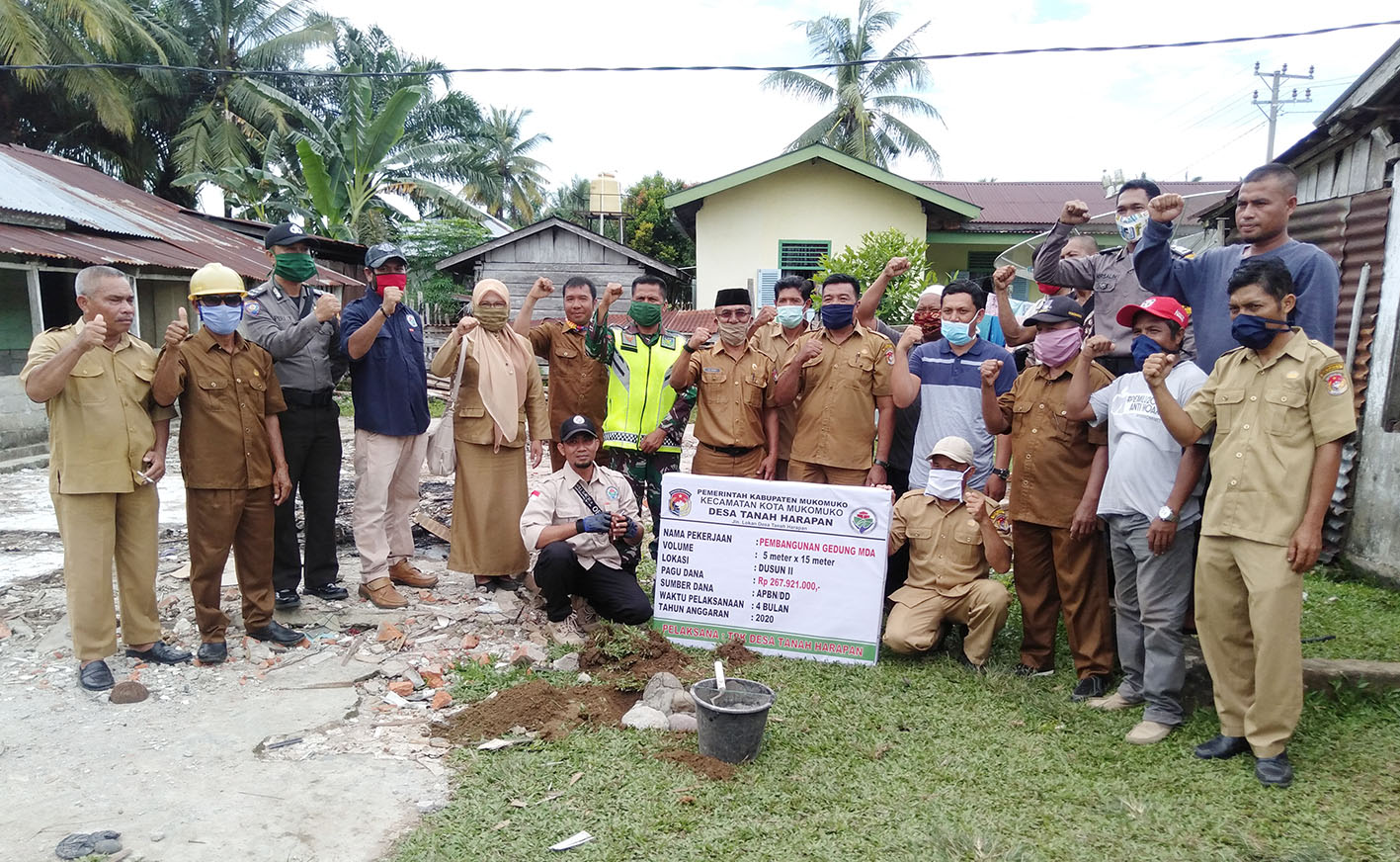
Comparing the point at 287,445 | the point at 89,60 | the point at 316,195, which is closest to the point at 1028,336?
the point at 287,445

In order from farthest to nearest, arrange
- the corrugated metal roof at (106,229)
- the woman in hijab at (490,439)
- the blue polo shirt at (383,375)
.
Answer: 1. the corrugated metal roof at (106,229)
2. the woman in hijab at (490,439)
3. the blue polo shirt at (383,375)

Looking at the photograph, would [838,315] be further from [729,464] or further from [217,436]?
[217,436]

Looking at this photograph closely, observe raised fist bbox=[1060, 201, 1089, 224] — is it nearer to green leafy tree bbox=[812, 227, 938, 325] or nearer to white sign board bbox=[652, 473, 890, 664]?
white sign board bbox=[652, 473, 890, 664]

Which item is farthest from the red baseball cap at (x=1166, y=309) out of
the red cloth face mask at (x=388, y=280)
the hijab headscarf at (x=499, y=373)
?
the red cloth face mask at (x=388, y=280)

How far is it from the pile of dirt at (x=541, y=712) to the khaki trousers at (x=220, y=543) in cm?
172

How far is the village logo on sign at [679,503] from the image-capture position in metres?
5.38

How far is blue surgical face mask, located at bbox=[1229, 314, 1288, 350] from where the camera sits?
3684 millimetres

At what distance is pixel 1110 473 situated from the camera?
171 inches

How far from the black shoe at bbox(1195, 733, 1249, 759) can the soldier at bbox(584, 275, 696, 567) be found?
3372 millimetres

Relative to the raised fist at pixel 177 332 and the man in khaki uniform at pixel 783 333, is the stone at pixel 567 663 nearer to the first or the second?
the man in khaki uniform at pixel 783 333

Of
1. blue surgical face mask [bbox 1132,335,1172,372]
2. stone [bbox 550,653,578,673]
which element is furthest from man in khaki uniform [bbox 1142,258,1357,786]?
stone [bbox 550,653,578,673]

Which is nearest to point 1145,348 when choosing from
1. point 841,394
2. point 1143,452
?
point 1143,452

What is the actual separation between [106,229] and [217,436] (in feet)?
37.9

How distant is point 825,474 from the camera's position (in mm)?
5703
